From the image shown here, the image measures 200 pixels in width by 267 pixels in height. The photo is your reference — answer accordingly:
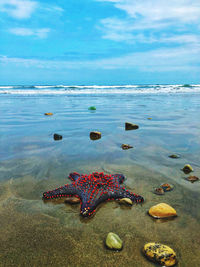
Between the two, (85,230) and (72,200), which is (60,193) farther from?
(85,230)

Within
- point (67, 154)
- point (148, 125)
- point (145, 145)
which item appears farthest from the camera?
point (148, 125)

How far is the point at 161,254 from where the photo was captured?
223 cm

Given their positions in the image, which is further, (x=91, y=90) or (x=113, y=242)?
(x=91, y=90)

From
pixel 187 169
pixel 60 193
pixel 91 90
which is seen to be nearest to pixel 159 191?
pixel 187 169

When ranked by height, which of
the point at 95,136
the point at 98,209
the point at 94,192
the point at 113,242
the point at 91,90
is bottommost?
the point at 91,90

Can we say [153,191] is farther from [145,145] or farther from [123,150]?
[145,145]

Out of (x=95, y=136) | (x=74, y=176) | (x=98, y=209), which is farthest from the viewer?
(x=95, y=136)

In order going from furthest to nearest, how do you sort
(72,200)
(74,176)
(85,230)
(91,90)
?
(91,90) → (74,176) → (72,200) → (85,230)

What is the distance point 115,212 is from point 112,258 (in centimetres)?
84

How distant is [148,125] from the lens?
930 cm

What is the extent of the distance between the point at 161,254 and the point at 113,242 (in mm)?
531

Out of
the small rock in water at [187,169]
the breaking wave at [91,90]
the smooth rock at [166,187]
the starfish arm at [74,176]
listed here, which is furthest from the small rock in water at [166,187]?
the breaking wave at [91,90]

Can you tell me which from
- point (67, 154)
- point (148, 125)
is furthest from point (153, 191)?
point (148, 125)

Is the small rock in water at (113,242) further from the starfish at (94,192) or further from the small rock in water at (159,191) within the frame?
the small rock in water at (159,191)
